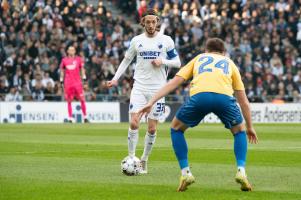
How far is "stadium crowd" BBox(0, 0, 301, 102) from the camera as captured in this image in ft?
113

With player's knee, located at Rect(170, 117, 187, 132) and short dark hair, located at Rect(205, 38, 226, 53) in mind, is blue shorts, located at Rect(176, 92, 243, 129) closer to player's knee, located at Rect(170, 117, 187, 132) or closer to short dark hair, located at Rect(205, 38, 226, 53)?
player's knee, located at Rect(170, 117, 187, 132)

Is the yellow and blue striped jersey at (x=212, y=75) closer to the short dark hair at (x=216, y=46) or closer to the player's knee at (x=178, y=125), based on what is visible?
the short dark hair at (x=216, y=46)

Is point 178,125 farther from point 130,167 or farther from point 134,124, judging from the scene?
point 134,124

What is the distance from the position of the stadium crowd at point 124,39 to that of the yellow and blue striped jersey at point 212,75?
23.6 metres

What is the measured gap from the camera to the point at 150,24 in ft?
45.2

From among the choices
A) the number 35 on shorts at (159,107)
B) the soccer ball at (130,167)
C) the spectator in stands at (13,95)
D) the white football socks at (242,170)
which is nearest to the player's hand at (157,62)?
the number 35 on shorts at (159,107)

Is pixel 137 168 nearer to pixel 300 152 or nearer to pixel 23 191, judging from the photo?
pixel 23 191

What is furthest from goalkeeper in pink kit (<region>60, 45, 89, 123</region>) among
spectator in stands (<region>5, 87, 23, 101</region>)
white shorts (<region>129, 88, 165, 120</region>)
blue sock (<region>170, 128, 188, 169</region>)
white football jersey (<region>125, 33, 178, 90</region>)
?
blue sock (<region>170, 128, 188, 169</region>)

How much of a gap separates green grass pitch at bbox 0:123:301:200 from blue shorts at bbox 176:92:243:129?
0.88 metres

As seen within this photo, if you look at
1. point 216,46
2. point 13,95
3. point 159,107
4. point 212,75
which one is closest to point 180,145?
point 212,75

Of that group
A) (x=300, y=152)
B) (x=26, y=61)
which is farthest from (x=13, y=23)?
(x=300, y=152)

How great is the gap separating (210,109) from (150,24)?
11.7 ft

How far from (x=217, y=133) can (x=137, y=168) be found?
39.7 ft

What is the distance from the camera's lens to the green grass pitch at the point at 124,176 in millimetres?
10289
